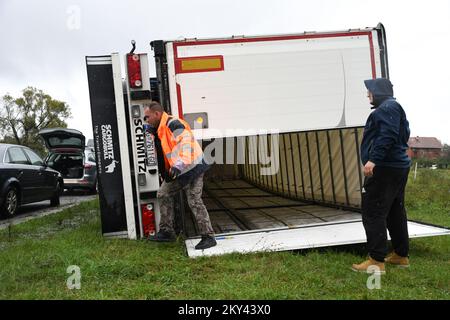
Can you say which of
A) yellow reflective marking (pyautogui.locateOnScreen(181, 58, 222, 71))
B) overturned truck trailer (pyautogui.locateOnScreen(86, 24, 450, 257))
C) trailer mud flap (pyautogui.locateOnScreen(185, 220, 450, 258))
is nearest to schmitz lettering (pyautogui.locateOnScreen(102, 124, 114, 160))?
overturned truck trailer (pyautogui.locateOnScreen(86, 24, 450, 257))

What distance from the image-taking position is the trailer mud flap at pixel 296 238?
202 inches

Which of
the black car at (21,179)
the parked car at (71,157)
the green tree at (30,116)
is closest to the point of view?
the black car at (21,179)

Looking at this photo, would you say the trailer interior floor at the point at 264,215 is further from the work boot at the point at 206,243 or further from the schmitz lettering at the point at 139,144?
the schmitz lettering at the point at 139,144

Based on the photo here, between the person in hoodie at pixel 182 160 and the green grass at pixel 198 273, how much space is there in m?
0.43

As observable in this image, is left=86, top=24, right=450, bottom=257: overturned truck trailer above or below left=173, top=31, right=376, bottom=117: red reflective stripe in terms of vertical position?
below

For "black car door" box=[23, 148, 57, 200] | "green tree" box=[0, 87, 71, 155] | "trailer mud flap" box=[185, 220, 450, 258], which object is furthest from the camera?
"green tree" box=[0, 87, 71, 155]

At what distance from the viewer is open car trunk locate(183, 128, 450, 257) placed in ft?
17.8

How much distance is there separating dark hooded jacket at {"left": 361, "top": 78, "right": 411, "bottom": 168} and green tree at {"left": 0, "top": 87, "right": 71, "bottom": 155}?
48898 millimetres

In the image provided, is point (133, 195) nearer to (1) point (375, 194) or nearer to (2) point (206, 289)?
(2) point (206, 289)

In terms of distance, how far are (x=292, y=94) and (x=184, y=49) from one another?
1.44m

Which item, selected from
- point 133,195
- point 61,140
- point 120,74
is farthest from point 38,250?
point 61,140

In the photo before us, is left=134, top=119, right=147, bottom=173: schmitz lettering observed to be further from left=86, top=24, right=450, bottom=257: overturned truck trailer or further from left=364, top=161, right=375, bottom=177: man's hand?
left=364, top=161, right=375, bottom=177: man's hand

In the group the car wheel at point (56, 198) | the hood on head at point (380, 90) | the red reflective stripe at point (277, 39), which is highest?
the red reflective stripe at point (277, 39)

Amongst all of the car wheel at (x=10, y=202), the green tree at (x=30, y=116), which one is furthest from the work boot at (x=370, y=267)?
the green tree at (x=30, y=116)
